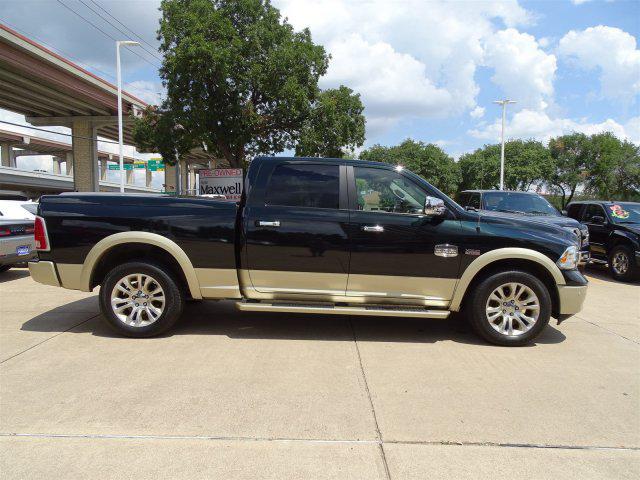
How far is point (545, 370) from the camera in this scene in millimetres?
4328

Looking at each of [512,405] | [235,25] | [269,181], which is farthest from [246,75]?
[512,405]

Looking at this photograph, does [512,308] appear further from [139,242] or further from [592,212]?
→ [592,212]

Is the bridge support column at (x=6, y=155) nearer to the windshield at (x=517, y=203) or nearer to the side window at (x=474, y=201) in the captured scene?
the side window at (x=474, y=201)

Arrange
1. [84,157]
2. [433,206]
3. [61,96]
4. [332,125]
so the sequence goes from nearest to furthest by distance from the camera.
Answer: [433,206] < [332,125] < [61,96] < [84,157]

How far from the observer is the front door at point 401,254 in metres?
4.87

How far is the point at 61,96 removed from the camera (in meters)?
30.2

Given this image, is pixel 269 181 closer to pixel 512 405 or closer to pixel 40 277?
pixel 40 277

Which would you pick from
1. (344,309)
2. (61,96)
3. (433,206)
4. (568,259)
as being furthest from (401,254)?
(61,96)

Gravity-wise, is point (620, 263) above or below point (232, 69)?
below

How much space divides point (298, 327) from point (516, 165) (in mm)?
42266

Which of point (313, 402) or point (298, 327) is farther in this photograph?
point (298, 327)

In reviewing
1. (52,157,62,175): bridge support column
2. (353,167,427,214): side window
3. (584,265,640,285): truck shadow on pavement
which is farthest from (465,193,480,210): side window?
(52,157,62,175): bridge support column

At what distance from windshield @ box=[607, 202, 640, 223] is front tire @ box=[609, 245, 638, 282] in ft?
2.68

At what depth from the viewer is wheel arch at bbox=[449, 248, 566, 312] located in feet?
15.9
